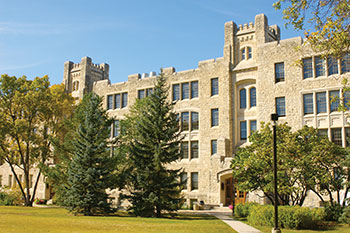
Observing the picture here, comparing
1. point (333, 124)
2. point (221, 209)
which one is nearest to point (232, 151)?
point (221, 209)

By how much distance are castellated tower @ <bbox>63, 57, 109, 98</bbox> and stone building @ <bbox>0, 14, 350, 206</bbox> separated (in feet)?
28.3

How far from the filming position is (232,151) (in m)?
35.3

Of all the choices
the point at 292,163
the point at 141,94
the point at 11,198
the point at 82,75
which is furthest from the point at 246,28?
the point at 11,198

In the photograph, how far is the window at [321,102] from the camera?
3059 centimetres

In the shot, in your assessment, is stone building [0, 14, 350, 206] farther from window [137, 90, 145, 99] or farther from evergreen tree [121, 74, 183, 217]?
evergreen tree [121, 74, 183, 217]

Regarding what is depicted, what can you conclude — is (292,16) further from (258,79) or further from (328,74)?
(258,79)

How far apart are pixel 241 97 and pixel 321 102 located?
8097 millimetres

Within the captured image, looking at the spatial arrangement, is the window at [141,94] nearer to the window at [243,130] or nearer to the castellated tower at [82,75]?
the castellated tower at [82,75]

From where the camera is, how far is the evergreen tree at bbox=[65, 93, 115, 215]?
83.6ft

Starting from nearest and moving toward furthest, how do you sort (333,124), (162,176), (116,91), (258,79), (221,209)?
(162,176)
(333,124)
(221,209)
(258,79)
(116,91)

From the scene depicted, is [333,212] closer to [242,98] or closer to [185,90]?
[242,98]

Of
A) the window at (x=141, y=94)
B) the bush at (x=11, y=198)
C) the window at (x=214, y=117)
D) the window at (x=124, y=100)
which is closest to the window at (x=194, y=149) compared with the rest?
the window at (x=214, y=117)

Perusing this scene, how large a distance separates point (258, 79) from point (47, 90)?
72.6 feet

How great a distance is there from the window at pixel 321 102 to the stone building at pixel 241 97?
0.08 metres
